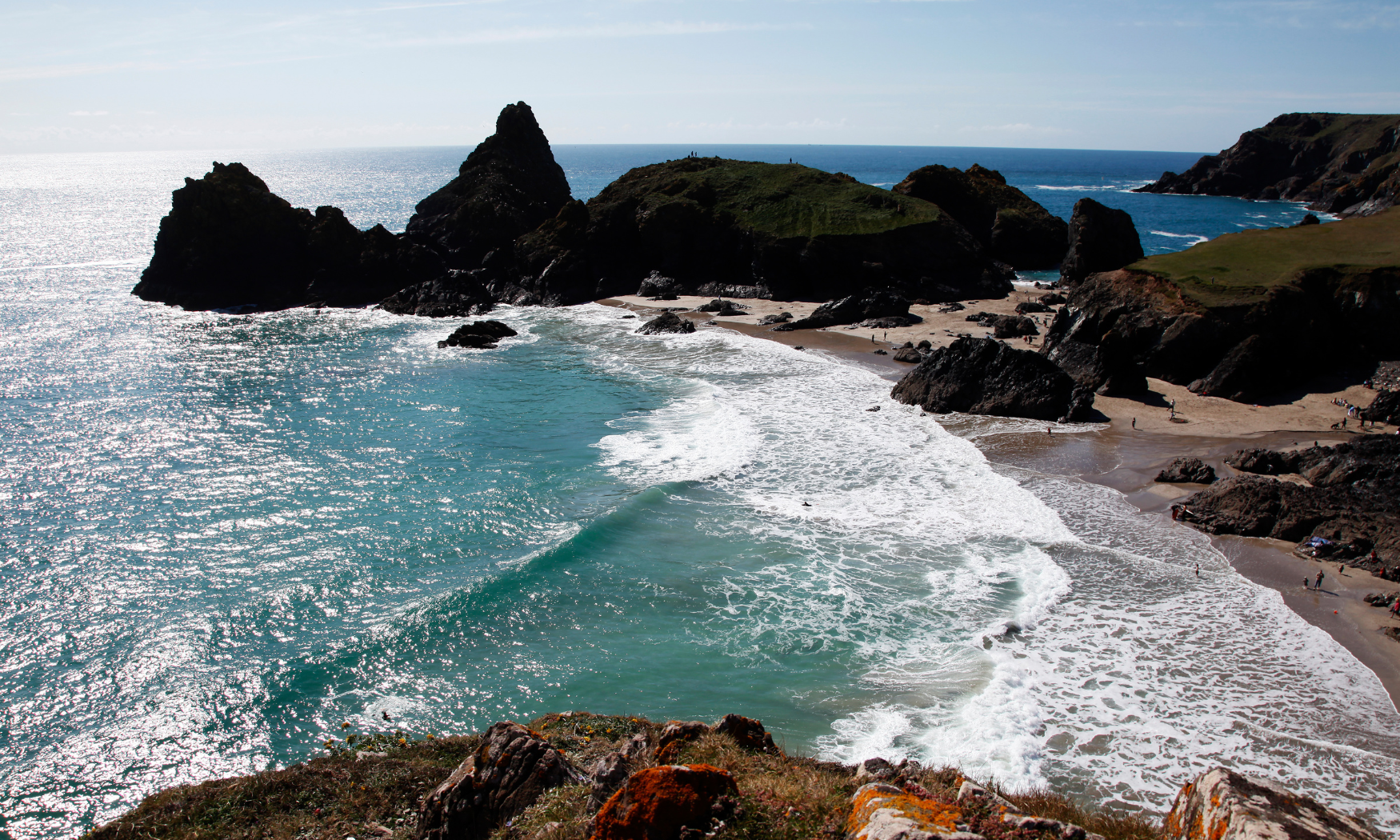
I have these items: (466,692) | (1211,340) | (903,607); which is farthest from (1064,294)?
(466,692)

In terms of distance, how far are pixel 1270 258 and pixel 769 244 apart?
1458 inches

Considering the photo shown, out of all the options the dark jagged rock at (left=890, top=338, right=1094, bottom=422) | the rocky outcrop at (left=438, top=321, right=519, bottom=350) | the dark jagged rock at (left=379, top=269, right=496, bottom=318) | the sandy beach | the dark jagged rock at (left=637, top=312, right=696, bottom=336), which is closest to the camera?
the sandy beach

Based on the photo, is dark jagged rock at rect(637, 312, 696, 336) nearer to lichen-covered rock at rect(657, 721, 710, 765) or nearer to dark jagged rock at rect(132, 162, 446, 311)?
dark jagged rock at rect(132, 162, 446, 311)

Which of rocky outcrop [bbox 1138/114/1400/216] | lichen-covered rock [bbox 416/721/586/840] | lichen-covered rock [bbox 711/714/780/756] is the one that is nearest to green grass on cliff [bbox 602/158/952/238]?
lichen-covered rock [bbox 711/714/780/756]

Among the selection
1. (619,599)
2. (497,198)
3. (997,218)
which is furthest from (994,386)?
(497,198)

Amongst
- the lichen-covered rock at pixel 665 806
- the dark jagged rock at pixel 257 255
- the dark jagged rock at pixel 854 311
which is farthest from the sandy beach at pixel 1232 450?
the dark jagged rock at pixel 257 255

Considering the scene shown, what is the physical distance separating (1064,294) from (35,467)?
221 feet

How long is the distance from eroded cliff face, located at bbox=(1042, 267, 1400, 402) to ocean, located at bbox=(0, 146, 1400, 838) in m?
7.67

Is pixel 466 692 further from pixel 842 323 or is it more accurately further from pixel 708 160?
pixel 708 160

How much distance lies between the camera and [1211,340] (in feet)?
127

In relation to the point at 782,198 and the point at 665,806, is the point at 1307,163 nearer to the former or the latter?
the point at 782,198

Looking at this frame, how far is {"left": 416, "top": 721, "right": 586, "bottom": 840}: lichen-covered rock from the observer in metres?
9.51

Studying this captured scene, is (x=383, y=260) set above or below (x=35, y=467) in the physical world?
above

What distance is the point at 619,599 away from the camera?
2150cm
